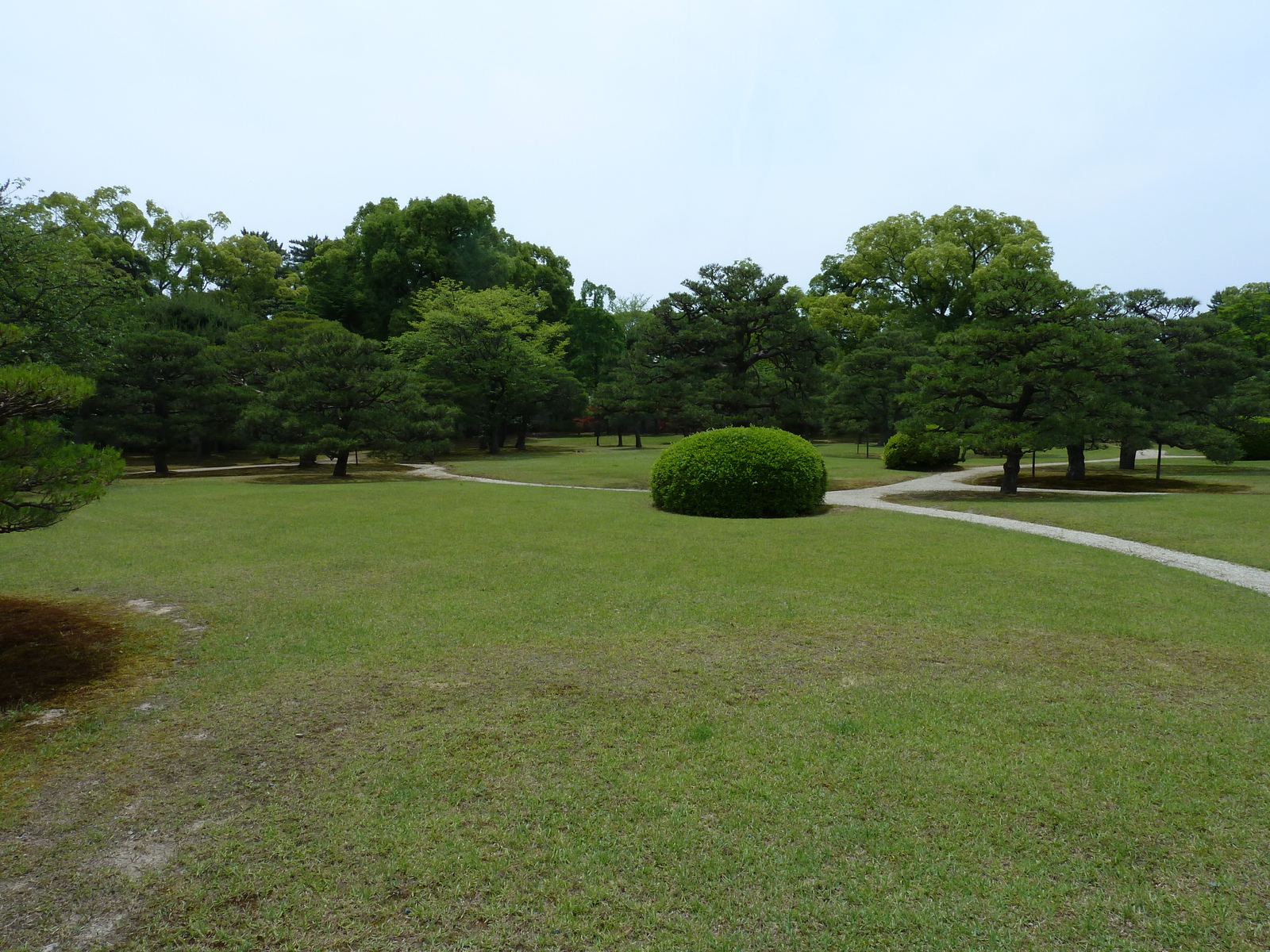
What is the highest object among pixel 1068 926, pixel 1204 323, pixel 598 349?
pixel 598 349

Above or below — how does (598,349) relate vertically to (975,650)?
above

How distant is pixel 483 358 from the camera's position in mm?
36000

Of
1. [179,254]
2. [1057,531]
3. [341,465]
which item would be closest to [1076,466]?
[1057,531]

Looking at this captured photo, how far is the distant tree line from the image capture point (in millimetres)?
15414

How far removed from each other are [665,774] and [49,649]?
4952 mm

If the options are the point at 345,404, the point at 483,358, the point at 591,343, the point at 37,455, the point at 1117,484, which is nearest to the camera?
the point at 37,455

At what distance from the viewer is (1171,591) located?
6.91 m

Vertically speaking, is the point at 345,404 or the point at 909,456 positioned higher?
the point at 345,404

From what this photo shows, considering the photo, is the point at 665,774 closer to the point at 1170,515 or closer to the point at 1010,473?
the point at 1170,515

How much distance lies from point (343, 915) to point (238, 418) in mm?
26806

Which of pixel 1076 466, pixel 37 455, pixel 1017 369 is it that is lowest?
pixel 1076 466

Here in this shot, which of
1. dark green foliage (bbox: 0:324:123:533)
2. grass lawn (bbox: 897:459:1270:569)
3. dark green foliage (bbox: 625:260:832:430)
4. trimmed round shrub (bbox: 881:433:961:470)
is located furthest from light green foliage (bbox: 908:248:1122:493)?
dark green foliage (bbox: 0:324:123:533)

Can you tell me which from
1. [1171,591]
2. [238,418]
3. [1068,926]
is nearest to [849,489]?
[1171,591]

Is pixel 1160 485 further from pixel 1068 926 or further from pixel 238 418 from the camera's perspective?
pixel 238 418
